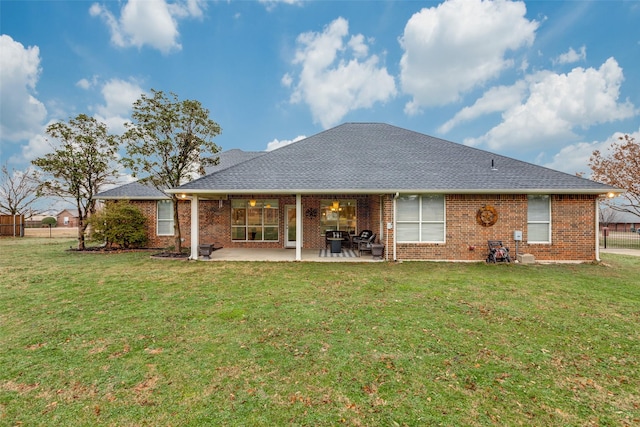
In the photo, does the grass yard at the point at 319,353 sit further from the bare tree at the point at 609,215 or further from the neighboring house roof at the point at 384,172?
the bare tree at the point at 609,215

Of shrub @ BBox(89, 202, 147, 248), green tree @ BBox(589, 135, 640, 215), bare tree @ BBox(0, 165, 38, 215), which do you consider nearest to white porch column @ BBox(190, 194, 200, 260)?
shrub @ BBox(89, 202, 147, 248)

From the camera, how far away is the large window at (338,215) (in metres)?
12.9

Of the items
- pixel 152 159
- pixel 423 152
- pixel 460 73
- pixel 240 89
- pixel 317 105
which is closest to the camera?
pixel 152 159

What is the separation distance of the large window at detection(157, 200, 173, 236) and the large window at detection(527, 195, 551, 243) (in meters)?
15.2

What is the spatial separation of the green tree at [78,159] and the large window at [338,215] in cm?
1025

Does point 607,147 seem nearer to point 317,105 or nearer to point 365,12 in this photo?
point 365,12

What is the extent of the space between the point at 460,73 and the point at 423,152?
11.7 metres

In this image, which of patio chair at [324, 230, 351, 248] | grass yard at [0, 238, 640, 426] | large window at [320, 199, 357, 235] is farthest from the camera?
large window at [320, 199, 357, 235]

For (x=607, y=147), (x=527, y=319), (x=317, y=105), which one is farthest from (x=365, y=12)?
(x=527, y=319)

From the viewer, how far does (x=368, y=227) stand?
12.8m

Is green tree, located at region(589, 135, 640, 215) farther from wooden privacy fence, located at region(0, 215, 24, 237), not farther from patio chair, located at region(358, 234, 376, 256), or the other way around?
wooden privacy fence, located at region(0, 215, 24, 237)

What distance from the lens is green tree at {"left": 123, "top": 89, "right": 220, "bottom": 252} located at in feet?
34.9

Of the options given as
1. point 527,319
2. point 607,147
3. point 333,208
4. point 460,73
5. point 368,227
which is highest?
point 460,73

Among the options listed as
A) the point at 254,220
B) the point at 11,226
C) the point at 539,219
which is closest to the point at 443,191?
the point at 539,219
